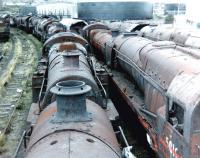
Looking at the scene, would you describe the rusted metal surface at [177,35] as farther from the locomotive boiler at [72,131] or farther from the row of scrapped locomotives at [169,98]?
the locomotive boiler at [72,131]

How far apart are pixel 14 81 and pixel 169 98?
54.9 feet

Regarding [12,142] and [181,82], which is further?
[12,142]

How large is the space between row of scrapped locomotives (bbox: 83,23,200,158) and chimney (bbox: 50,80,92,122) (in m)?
1.81

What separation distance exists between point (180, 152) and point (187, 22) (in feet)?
139

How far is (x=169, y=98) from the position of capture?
7715 millimetres

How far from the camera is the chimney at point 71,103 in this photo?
663 cm

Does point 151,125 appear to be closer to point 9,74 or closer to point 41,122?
point 41,122

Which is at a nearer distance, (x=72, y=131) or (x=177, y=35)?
(x=72, y=131)

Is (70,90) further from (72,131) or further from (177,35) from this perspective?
(177,35)

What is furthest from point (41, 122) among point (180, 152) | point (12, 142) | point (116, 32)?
point (116, 32)

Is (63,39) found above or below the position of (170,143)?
above

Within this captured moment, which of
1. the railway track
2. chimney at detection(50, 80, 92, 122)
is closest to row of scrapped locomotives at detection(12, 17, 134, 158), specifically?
chimney at detection(50, 80, 92, 122)

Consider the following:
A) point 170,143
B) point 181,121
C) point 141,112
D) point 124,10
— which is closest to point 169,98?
point 181,121

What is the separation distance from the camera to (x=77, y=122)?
6.79m
